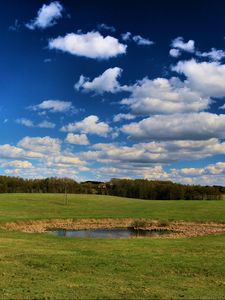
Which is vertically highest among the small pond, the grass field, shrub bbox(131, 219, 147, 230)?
the grass field

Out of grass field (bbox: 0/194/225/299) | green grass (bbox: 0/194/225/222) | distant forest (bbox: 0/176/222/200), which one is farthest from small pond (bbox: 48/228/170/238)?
distant forest (bbox: 0/176/222/200)

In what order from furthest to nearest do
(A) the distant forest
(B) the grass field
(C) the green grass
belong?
1. (A) the distant forest
2. (C) the green grass
3. (B) the grass field

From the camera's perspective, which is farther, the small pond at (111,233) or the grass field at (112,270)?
Result: the small pond at (111,233)

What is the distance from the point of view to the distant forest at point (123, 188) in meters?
152

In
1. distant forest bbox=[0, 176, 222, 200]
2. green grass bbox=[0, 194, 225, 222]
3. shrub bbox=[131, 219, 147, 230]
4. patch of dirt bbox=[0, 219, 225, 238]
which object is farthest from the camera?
distant forest bbox=[0, 176, 222, 200]

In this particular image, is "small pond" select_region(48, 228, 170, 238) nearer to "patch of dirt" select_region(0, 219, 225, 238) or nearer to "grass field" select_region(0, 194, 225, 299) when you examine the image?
"patch of dirt" select_region(0, 219, 225, 238)

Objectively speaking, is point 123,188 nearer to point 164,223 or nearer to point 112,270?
point 164,223

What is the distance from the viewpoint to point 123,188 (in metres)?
173

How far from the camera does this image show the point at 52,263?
22.3 metres

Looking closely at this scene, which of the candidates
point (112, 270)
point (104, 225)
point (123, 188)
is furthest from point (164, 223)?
point (123, 188)

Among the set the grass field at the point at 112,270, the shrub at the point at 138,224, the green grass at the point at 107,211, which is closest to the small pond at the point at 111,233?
the shrub at the point at 138,224

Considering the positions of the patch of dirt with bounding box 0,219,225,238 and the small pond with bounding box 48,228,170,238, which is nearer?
the small pond with bounding box 48,228,170,238

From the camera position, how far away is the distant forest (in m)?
152

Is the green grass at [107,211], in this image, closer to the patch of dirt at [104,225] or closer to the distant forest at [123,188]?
the patch of dirt at [104,225]
